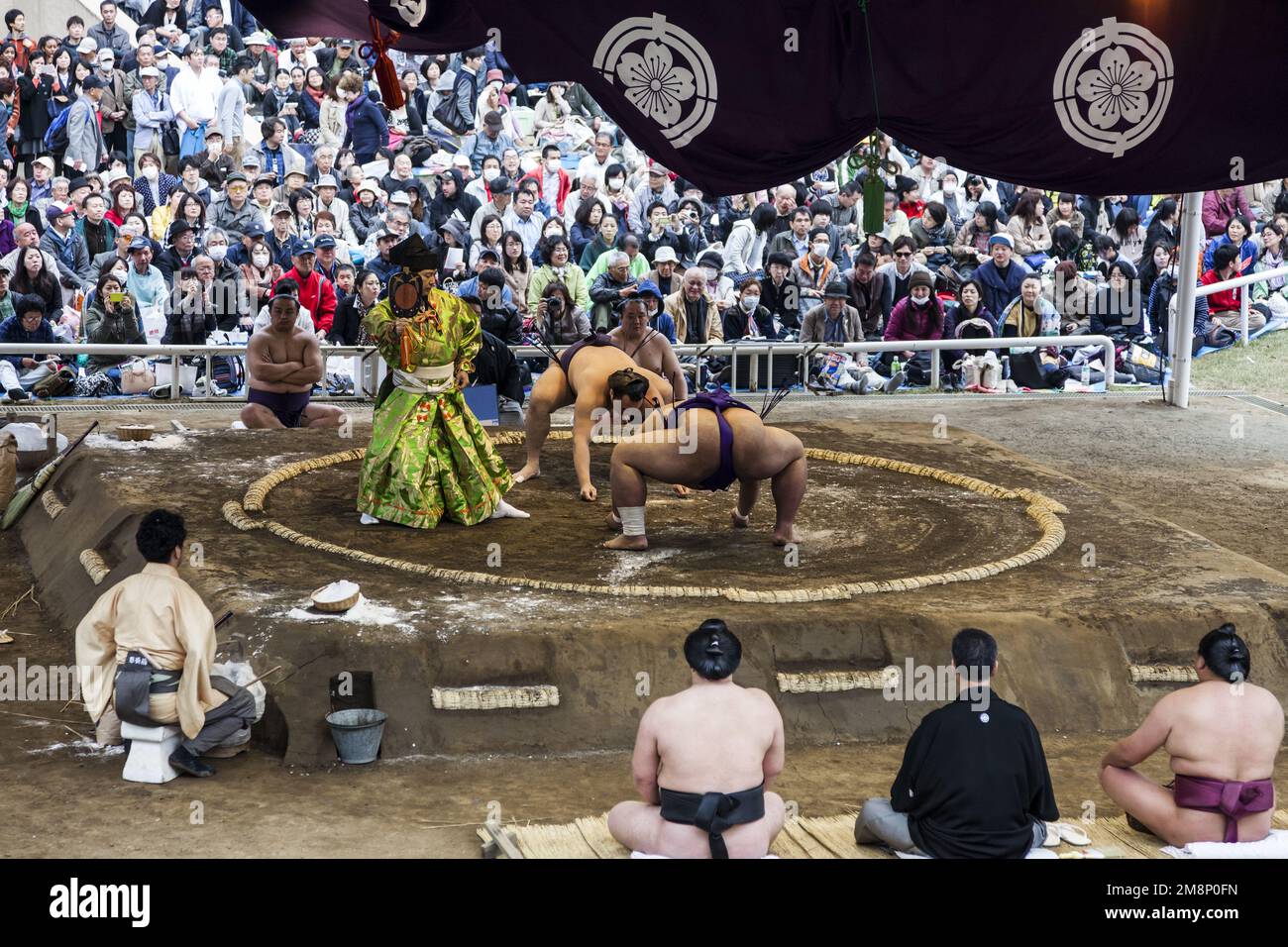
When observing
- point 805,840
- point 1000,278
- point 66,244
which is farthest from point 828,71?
point 66,244

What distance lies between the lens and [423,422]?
191 inches

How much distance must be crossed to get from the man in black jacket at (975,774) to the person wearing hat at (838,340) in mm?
5006

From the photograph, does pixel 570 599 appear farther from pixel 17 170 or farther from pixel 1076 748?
pixel 17 170

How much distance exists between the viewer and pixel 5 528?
18.2ft

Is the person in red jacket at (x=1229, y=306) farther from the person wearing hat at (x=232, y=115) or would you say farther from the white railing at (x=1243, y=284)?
the person wearing hat at (x=232, y=115)

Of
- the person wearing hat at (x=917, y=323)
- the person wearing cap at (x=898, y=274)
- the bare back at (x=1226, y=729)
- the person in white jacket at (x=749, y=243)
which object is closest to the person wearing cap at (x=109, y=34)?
the person in white jacket at (x=749, y=243)

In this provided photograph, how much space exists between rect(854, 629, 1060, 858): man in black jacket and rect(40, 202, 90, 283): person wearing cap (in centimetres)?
588

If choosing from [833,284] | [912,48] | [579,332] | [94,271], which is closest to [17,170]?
[94,271]

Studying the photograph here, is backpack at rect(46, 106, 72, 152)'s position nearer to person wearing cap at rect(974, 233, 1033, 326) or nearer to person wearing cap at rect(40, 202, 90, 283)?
person wearing cap at rect(40, 202, 90, 283)

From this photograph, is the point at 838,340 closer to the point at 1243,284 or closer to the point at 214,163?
the point at 1243,284

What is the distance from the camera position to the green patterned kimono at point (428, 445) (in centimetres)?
481

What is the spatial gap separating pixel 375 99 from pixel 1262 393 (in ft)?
17.1

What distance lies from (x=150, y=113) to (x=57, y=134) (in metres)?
0.52

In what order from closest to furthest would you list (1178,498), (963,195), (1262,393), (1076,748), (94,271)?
(1076,748), (1178,498), (94,271), (1262,393), (963,195)
